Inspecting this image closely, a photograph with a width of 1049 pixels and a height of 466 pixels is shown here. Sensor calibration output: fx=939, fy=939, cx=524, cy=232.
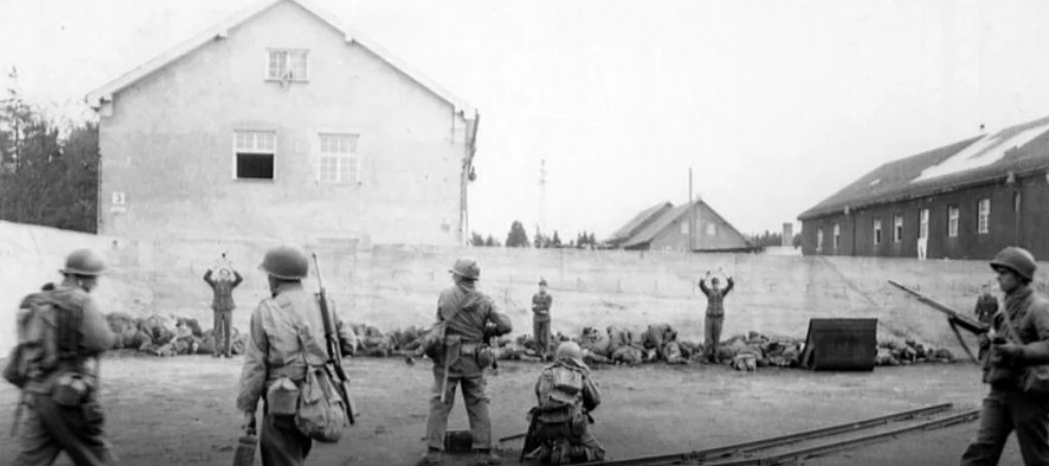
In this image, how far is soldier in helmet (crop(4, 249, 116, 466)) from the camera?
622cm

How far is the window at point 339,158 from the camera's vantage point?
28.6 meters

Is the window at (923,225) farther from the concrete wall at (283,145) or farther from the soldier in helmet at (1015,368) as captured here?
the soldier in helmet at (1015,368)

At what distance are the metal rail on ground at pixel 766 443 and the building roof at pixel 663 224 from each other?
61.1 metres

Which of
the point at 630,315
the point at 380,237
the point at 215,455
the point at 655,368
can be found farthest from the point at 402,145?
the point at 215,455

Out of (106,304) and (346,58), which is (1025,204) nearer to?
(346,58)

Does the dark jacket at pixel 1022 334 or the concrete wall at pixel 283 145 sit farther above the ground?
the concrete wall at pixel 283 145

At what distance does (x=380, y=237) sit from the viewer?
2870 centimetres

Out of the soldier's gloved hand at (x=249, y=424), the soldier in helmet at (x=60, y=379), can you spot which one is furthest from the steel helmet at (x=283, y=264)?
the soldier in helmet at (x=60, y=379)

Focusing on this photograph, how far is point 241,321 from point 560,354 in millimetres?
15657

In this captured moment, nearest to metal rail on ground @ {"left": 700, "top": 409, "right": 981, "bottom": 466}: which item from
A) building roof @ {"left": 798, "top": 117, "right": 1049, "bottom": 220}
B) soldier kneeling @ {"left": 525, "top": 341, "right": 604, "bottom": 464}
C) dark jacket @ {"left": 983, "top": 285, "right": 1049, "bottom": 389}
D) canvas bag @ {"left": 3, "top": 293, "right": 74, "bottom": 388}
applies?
soldier kneeling @ {"left": 525, "top": 341, "right": 604, "bottom": 464}

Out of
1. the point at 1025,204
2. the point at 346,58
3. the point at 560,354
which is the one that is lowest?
the point at 560,354

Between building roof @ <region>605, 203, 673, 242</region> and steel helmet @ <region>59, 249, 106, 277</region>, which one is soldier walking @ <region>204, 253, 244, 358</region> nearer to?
steel helmet @ <region>59, 249, 106, 277</region>

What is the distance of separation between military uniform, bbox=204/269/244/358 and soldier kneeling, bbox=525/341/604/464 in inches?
509

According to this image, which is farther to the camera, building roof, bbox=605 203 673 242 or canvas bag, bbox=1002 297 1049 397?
building roof, bbox=605 203 673 242
